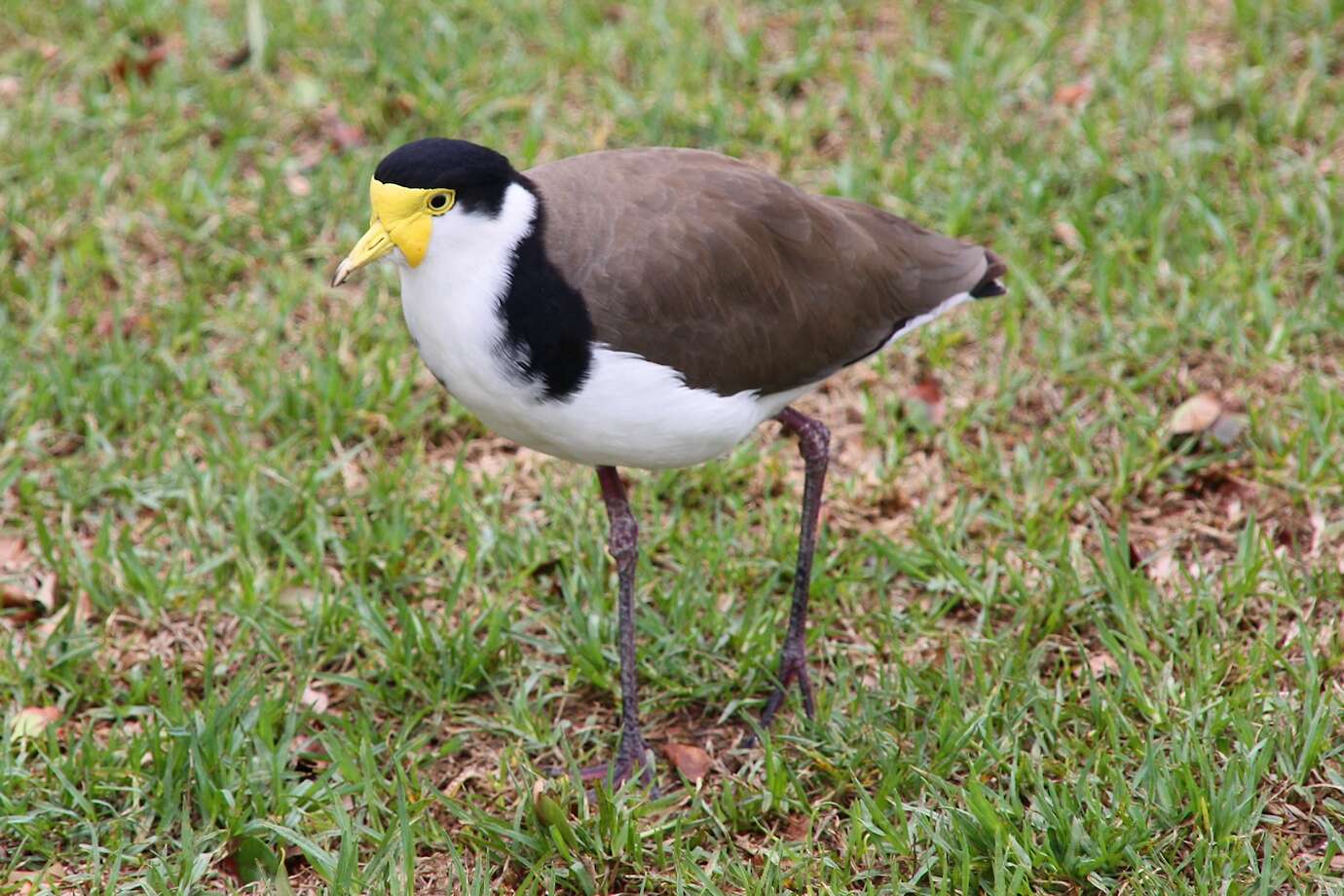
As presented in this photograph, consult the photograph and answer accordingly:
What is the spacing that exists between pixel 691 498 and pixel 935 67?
2462 millimetres

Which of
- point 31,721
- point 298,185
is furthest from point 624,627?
point 298,185

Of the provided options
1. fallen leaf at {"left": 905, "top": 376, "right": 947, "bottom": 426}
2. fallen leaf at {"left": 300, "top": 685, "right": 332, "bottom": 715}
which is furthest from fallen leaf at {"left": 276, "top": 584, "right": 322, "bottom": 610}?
fallen leaf at {"left": 905, "top": 376, "right": 947, "bottom": 426}

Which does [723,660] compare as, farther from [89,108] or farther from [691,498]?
[89,108]

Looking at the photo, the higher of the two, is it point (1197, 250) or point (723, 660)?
point (1197, 250)

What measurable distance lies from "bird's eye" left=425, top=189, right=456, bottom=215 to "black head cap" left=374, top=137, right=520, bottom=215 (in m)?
0.02

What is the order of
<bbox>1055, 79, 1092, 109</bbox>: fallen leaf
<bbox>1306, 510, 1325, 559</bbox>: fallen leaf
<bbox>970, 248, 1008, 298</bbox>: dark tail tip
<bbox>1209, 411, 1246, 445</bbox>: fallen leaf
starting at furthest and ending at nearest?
1. <bbox>1055, 79, 1092, 109</bbox>: fallen leaf
2. <bbox>1209, 411, 1246, 445</bbox>: fallen leaf
3. <bbox>1306, 510, 1325, 559</bbox>: fallen leaf
4. <bbox>970, 248, 1008, 298</bbox>: dark tail tip

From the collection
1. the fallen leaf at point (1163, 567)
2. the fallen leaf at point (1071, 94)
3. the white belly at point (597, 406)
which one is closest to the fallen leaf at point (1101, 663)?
the fallen leaf at point (1163, 567)

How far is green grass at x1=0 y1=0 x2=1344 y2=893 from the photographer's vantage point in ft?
11.6

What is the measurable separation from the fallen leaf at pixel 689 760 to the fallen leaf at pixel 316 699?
90 centimetres

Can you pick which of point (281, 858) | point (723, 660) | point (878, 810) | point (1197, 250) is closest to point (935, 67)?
point (1197, 250)

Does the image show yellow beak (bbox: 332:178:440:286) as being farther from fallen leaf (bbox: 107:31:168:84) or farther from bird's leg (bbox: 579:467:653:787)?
fallen leaf (bbox: 107:31:168:84)

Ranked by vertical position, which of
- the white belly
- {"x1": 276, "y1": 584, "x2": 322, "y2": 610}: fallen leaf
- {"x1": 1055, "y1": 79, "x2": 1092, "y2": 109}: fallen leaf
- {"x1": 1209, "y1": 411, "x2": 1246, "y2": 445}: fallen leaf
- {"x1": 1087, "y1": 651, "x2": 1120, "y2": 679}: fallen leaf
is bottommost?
{"x1": 276, "y1": 584, "x2": 322, "y2": 610}: fallen leaf

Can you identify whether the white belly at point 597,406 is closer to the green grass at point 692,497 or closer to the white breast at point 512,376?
the white breast at point 512,376

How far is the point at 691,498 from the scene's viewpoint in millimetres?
4695
